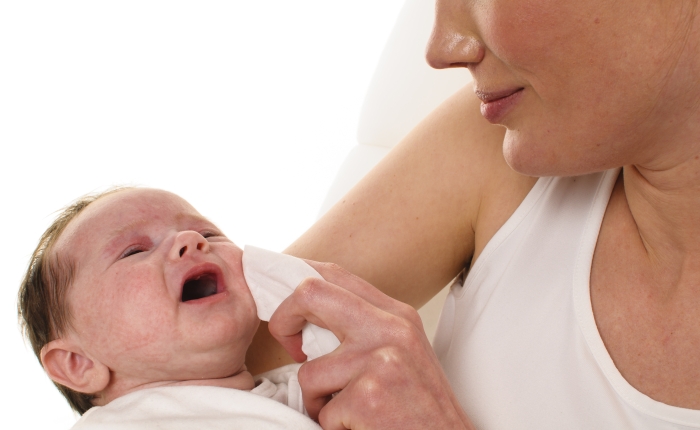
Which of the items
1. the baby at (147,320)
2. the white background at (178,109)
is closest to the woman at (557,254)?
the baby at (147,320)

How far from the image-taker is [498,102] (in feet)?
3.66

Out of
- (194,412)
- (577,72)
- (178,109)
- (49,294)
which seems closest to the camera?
(577,72)

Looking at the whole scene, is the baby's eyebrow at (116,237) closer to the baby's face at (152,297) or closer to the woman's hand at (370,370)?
the baby's face at (152,297)

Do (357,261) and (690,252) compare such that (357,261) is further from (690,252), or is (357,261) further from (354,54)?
(354,54)

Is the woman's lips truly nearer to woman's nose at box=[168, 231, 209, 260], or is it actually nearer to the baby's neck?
woman's nose at box=[168, 231, 209, 260]

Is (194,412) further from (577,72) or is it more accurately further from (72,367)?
(577,72)

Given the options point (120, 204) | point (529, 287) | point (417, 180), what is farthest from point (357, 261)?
point (120, 204)

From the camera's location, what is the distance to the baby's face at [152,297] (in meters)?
1.21

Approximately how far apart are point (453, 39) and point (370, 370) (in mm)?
519

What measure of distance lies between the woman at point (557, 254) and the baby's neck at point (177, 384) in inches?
6.2

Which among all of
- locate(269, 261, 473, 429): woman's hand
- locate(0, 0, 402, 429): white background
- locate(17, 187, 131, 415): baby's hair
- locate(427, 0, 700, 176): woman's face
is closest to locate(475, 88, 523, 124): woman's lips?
locate(427, 0, 700, 176): woman's face

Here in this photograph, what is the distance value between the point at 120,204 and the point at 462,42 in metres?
0.69

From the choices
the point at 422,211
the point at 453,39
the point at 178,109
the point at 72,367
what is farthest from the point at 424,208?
the point at 178,109

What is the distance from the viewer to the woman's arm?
137 centimetres
